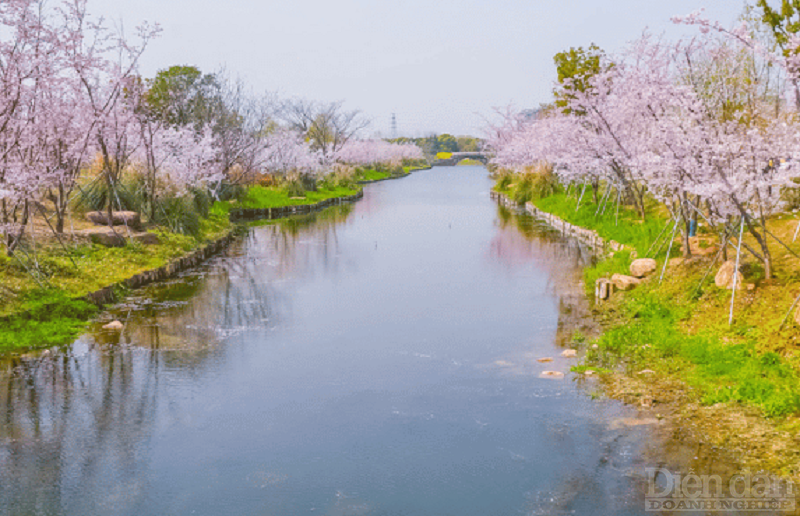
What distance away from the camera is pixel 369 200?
49.1m

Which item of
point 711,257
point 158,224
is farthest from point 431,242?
point 711,257

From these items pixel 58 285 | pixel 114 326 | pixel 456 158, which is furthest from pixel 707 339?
pixel 456 158

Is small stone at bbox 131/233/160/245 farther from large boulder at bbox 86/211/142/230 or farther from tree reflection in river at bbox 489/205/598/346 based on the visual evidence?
tree reflection in river at bbox 489/205/598/346

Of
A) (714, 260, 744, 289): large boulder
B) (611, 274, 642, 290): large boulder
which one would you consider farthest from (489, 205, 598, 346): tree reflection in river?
(714, 260, 744, 289): large boulder

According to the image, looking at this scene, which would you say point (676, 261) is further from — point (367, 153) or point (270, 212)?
point (367, 153)

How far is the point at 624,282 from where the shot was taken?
15.2 metres

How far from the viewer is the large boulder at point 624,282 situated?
595 inches

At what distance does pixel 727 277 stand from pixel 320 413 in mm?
7542

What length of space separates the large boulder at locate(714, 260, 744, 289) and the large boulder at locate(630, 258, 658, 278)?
2.56m

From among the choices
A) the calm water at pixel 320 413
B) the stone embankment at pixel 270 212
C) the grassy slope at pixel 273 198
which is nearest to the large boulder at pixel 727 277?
the calm water at pixel 320 413

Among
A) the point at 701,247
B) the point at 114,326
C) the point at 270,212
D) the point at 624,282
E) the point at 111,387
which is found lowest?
the point at 111,387

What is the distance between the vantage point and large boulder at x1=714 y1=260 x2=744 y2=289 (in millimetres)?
11883

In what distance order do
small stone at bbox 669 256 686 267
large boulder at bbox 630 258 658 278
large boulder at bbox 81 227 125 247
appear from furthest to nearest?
large boulder at bbox 81 227 125 247
large boulder at bbox 630 258 658 278
small stone at bbox 669 256 686 267

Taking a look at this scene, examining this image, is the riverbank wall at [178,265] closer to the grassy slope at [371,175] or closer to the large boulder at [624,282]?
the large boulder at [624,282]
